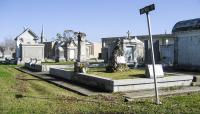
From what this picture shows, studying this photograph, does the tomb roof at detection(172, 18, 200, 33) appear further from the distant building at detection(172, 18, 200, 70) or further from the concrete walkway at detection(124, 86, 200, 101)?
the concrete walkway at detection(124, 86, 200, 101)

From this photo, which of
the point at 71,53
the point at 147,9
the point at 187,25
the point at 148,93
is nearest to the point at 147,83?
the point at 148,93

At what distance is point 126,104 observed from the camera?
10156mm

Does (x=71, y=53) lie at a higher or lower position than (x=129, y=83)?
higher

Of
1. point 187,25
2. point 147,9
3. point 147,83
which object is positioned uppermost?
point 187,25

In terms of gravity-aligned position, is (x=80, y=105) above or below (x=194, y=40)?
below

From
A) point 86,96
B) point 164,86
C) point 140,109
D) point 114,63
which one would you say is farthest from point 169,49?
point 140,109

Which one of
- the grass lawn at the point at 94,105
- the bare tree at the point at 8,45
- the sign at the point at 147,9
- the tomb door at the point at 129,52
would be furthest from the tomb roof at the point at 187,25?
the bare tree at the point at 8,45

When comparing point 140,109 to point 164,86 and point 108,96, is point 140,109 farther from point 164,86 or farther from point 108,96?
point 164,86

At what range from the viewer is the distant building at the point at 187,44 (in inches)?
874

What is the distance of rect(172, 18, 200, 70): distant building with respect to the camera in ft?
72.8

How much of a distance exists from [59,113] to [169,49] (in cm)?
2584

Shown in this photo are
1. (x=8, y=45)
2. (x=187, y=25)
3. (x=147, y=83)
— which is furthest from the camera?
(x=8, y=45)

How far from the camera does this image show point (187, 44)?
23125mm

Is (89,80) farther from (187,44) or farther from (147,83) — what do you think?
(187,44)
